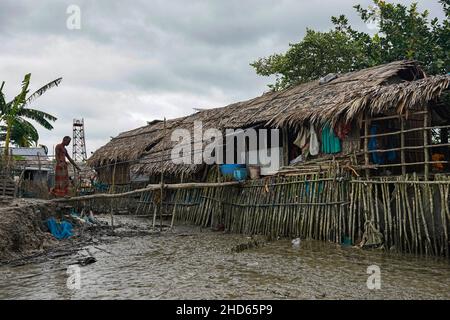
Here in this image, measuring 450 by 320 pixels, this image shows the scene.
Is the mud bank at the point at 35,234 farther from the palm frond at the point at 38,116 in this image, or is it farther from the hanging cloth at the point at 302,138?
the palm frond at the point at 38,116

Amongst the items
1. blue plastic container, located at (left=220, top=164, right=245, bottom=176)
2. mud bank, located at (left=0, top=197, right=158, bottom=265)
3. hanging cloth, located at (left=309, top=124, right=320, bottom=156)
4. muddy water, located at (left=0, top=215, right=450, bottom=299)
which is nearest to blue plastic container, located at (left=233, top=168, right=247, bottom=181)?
blue plastic container, located at (left=220, top=164, right=245, bottom=176)

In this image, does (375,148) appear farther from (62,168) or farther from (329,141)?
(62,168)

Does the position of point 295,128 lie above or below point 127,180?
above

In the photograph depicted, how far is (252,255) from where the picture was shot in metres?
7.75

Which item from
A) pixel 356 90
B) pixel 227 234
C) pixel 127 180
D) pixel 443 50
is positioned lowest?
pixel 227 234

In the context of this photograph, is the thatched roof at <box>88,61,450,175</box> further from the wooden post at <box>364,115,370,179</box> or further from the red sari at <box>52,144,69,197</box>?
the red sari at <box>52,144,69,197</box>

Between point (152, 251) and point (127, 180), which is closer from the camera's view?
point (152, 251)

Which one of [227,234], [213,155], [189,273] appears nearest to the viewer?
[189,273]

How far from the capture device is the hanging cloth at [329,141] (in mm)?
9930

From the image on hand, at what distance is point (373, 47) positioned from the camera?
14.6m

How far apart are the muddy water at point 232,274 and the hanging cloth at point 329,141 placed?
2.60 meters
